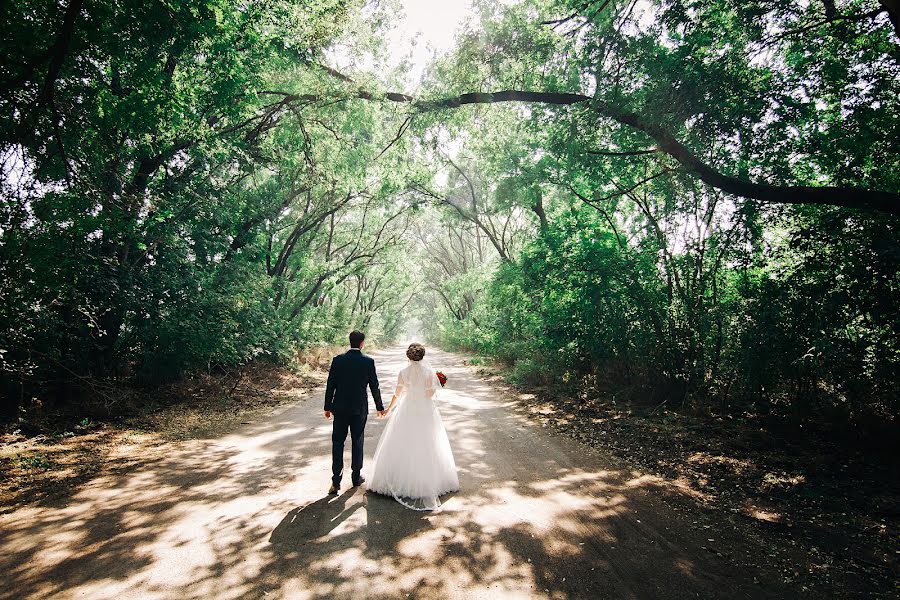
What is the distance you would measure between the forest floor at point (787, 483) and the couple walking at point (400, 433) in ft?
9.78

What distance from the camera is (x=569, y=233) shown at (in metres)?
10.9

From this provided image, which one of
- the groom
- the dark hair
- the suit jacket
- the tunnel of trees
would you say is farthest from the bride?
the tunnel of trees

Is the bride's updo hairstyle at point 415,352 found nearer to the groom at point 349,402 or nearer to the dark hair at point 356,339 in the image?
the groom at point 349,402

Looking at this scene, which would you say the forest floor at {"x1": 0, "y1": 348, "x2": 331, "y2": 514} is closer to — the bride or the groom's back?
the groom's back

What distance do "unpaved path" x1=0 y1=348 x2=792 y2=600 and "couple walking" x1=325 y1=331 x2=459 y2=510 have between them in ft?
0.85

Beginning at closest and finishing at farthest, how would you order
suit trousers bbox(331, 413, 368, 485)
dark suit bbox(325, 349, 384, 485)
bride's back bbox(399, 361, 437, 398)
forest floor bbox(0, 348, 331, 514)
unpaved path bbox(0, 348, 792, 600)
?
unpaved path bbox(0, 348, 792, 600) → suit trousers bbox(331, 413, 368, 485) → dark suit bbox(325, 349, 384, 485) → forest floor bbox(0, 348, 331, 514) → bride's back bbox(399, 361, 437, 398)

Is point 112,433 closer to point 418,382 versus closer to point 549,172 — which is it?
point 418,382

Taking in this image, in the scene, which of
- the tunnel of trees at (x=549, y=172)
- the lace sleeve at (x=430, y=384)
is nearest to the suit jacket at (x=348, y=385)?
the lace sleeve at (x=430, y=384)

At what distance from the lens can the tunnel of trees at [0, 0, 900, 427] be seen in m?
5.73

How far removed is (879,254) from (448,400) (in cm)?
961

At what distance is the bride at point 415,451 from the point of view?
4.93 meters

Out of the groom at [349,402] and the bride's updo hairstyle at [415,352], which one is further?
the bride's updo hairstyle at [415,352]

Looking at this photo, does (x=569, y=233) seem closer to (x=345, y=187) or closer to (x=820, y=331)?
(x=820, y=331)

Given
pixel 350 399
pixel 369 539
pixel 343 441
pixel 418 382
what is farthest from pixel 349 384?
pixel 369 539
